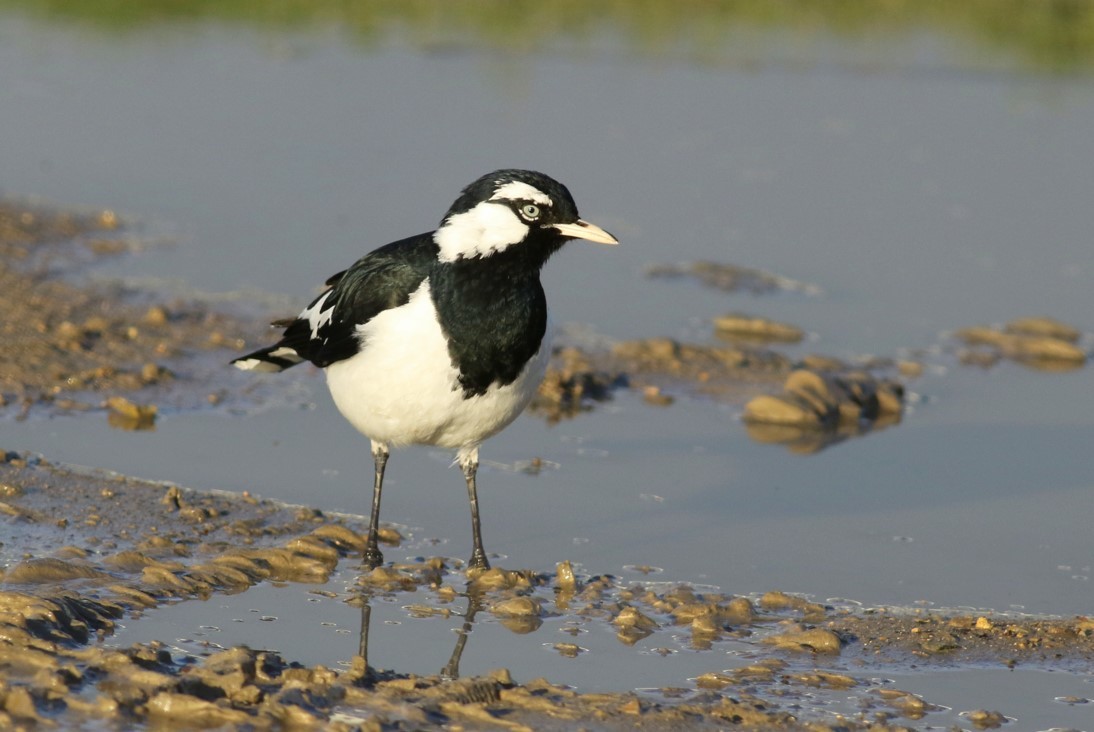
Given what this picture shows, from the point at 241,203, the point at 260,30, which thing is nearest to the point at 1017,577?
the point at 241,203

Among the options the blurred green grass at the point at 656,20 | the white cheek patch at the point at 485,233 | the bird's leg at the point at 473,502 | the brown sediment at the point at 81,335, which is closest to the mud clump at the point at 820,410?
the bird's leg at the point at 473,502

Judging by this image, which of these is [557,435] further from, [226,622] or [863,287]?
[863,287]

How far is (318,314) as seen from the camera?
6.87 metres

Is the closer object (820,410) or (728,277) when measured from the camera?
(820,410)

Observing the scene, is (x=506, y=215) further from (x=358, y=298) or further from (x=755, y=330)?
(x=755, y=330)

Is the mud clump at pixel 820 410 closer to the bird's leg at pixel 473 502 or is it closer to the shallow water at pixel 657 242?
the shallow water at pixel 657 242

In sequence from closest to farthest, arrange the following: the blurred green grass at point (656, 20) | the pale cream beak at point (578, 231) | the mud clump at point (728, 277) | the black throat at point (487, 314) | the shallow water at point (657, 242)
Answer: the black throat at point (487, 314) → the pale cream beak at point (578, 231) → the shallow water at point (657, 242) → the mud clump at point (728, 277) → the blurred green grass at point (656, 20)

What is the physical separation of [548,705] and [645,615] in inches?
43.9

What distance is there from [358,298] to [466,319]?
1.77ft

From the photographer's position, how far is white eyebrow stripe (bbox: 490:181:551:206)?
6.11 metres

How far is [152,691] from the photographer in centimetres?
469

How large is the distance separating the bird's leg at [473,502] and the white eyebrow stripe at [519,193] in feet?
3.55

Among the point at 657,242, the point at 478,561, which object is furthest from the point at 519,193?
the point at 657,242

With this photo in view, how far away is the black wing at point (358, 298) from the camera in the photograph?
623 cm
